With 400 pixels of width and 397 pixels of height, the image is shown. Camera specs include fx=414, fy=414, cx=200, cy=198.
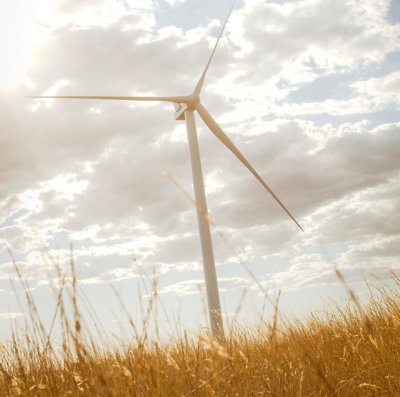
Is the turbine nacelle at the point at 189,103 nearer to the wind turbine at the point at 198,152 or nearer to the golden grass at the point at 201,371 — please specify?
the wind turbine at the point at 198,152

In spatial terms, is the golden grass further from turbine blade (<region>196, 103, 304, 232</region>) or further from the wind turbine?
turbine blade (<region>196, 103, 304, 232</region>)

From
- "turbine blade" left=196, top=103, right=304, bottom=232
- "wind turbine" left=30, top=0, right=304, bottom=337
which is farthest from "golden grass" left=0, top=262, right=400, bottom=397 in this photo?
"turbine blade" left=196, top=103, right=304, bottom=232

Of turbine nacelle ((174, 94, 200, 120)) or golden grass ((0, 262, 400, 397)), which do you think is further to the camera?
turbine nacelle ((174, 94, 200, 120))

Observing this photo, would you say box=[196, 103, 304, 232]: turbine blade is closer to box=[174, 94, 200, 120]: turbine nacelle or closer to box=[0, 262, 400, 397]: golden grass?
box=[174, 94, 200, 120]: turbine nacelle

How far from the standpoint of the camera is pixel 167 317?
4.56 metres

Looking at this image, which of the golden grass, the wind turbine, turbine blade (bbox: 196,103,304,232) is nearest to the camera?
the golden grass

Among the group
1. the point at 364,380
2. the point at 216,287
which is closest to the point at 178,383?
the point at 364,380

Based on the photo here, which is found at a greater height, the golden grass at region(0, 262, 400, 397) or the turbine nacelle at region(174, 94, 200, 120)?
the turbine nacelle at region(174, 94, 200, 120)

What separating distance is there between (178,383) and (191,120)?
1622 cm

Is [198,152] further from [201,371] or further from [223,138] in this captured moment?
[201,371]

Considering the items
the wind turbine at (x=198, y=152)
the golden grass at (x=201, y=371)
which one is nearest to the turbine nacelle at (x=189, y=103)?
the wind turbine at (x=198, y=152)

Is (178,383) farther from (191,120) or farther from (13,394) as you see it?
(191,120)

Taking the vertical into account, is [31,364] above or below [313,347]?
above

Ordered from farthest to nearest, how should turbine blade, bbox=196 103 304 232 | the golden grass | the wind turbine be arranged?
turbine blade, bbox=196 103 304 232
the wind turbine
the golden grass
